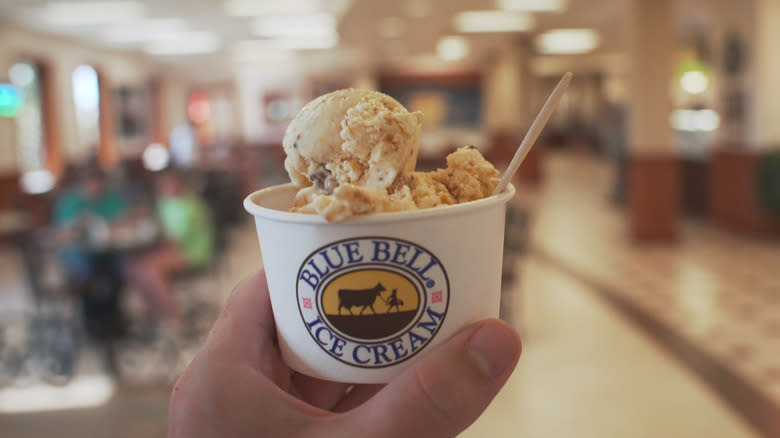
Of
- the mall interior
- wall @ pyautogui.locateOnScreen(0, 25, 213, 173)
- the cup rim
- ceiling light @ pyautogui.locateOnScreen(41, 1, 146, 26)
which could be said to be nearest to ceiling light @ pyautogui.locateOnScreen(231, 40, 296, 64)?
the mall interior

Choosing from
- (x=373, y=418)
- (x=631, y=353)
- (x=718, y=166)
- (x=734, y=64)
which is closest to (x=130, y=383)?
(x=631, y=353)

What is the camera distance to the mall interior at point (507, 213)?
3775mm

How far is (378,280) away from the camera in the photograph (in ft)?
2.84

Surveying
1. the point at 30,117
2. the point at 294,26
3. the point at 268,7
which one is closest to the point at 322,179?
the point at 268,7

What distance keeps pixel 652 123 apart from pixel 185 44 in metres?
11.5

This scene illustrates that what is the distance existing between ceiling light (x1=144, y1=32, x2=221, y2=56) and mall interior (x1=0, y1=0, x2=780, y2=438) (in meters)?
0.16

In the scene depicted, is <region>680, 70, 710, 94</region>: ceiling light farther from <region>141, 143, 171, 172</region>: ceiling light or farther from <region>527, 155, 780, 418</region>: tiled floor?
<region>141, 143, 171, 172</region>: ceiling light

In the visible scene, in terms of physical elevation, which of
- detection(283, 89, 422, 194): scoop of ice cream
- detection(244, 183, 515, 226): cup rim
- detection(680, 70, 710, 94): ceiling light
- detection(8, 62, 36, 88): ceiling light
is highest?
detection(8, 62, 36, 88): ceiling light

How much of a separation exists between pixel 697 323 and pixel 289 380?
444 centimetres

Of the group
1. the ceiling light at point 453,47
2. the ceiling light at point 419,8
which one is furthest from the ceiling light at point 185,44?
the ceiling light at point 419,8

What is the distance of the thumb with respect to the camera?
85 cm

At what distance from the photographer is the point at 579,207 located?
35.8ft

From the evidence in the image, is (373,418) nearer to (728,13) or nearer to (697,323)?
(697,323)

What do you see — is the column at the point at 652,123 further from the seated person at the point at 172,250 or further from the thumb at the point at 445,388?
the thumb at the point at 445,388
